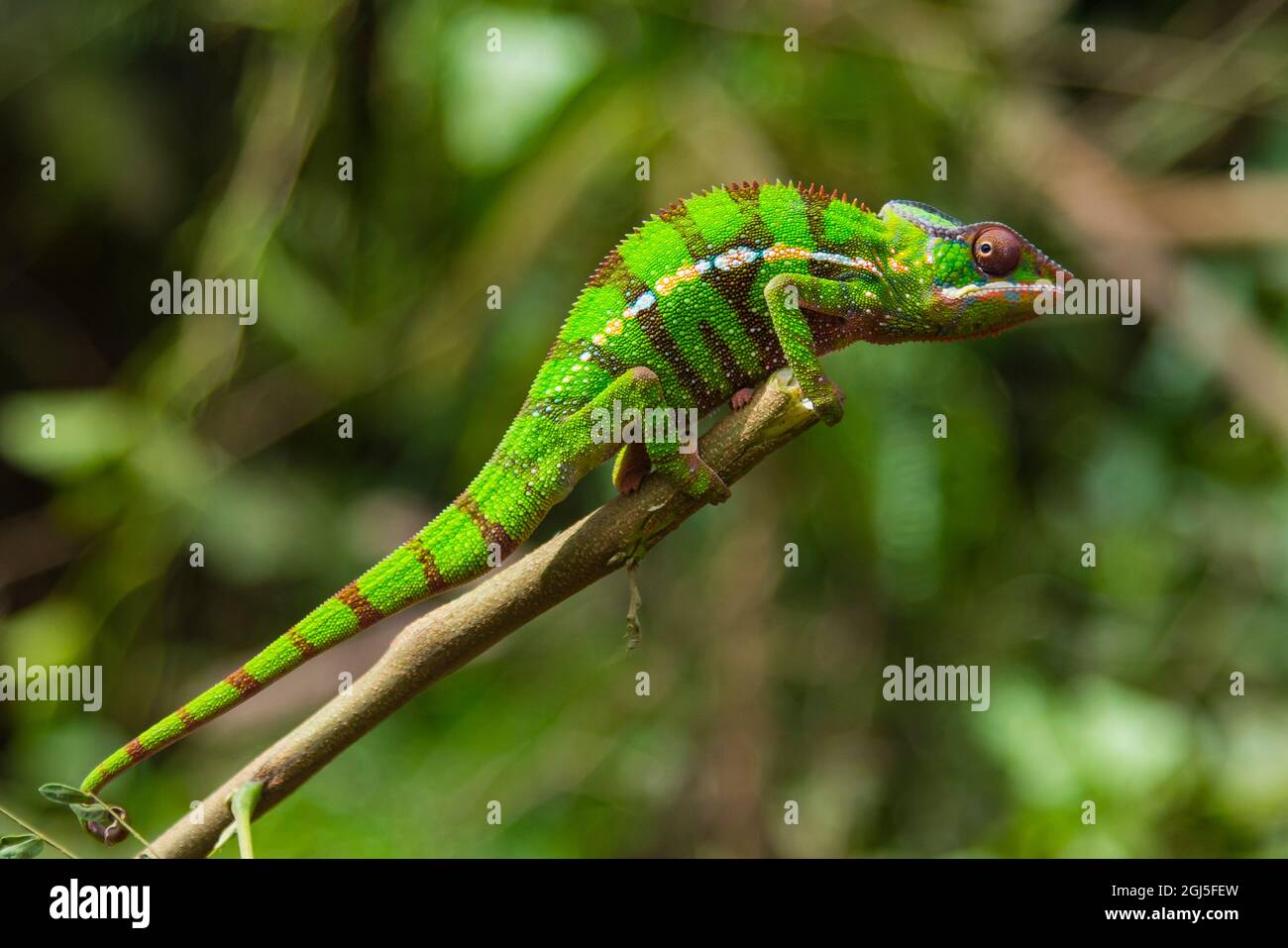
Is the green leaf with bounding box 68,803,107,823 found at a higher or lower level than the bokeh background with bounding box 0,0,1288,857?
lower

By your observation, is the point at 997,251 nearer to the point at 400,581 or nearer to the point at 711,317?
the point at 711,317

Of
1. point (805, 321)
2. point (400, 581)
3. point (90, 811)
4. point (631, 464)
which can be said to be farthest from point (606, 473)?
point (90, 811)

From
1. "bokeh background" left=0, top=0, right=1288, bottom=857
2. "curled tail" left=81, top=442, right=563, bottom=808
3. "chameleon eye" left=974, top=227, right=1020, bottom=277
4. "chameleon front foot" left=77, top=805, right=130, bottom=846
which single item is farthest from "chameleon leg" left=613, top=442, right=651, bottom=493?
"bokeh background" left=0, top=0, right=1288, bottom=857

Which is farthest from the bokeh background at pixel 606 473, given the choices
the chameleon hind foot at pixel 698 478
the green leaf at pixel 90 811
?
the green leaf at pixel 90 811

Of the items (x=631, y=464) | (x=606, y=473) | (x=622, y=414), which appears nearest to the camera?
(x=622, y=414)

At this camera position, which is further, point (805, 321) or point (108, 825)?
point (805, 321)

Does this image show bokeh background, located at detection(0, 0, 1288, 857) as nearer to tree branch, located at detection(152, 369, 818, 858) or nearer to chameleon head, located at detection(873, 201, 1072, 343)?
chameleon head, located at detection(873, 201, 1072, 343)
